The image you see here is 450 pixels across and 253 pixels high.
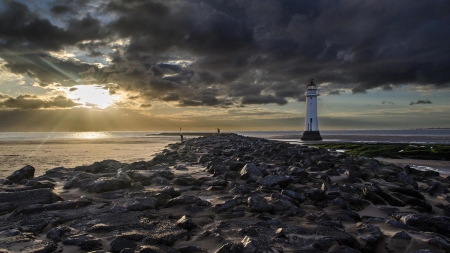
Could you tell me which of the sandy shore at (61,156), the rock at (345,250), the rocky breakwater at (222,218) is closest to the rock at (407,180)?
the rocky breakwater at (222,218)

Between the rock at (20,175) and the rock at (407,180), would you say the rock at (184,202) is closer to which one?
the rock at (20,175)

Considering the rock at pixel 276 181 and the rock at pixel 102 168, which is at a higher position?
the rock at pixel 276 181

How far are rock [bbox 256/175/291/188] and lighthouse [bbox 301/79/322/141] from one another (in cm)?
4156

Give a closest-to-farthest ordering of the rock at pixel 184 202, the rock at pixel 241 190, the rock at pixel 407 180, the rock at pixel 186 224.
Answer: the rock at pixel 186 224
the rock at pixel 184 202
the rock at pixel 241 190
the rock at pixel 407 180

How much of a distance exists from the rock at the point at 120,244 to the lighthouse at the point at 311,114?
4579 centimetres

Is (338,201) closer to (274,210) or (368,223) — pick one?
(368,223)

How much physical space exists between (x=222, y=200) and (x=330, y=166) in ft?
20.3

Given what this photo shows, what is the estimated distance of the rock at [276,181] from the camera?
7.06 m

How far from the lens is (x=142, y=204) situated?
17.6 ft

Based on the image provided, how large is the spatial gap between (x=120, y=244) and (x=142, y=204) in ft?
5.51

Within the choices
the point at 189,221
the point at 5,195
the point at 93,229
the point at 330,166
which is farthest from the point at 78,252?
the point at 330,166

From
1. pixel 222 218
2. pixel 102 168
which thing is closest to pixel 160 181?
pixel 222 218

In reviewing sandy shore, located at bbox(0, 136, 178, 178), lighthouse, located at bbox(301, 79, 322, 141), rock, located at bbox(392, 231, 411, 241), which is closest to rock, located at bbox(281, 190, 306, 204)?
rock, located at bbox(392, 231, 411, 241)

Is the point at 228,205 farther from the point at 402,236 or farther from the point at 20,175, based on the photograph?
the point at 20,175
